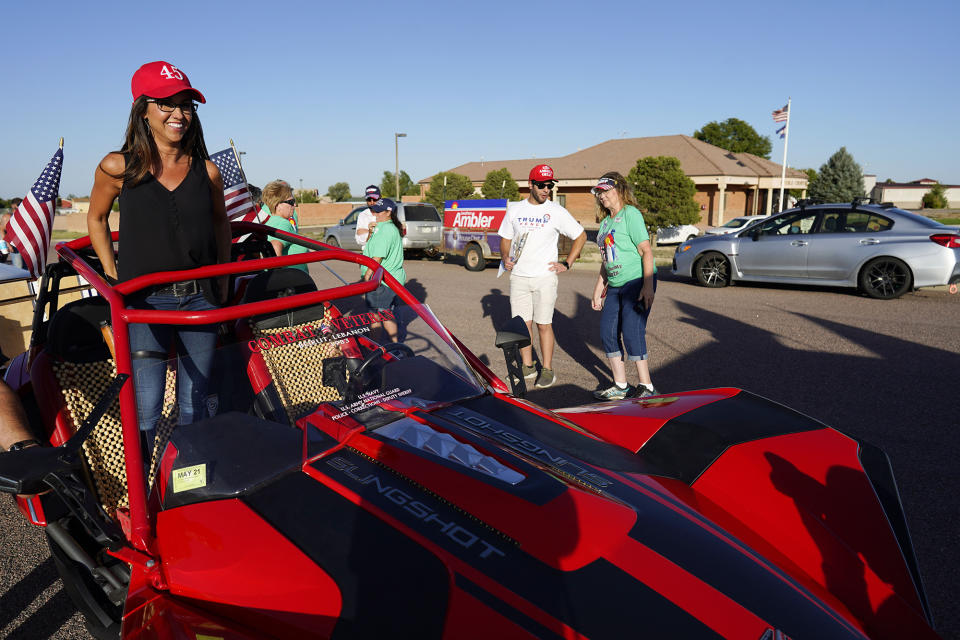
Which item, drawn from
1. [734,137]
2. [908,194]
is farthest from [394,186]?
[908,194]

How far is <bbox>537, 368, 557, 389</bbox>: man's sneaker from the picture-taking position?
19.6 ft

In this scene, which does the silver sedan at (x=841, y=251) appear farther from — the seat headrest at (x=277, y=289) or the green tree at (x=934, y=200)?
the green tree at (x=934, y=200)

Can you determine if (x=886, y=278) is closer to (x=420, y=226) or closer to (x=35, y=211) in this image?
(x=35, y=211)

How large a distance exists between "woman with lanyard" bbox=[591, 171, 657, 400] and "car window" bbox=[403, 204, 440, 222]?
46.8ft

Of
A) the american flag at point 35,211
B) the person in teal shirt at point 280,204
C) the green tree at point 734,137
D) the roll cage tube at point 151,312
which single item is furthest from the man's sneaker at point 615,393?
the green tree at point 734,137

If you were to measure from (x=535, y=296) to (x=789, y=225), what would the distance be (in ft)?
25.4

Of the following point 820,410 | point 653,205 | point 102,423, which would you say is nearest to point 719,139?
point 653,205

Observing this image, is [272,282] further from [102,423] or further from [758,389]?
[758,389]

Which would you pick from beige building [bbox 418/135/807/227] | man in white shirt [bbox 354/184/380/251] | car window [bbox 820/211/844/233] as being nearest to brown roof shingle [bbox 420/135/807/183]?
beige building [bbox 418/135/807/227]

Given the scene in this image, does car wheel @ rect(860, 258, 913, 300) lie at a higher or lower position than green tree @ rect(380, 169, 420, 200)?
lower

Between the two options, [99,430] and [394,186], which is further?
[394,186]

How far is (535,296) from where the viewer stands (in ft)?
19.7

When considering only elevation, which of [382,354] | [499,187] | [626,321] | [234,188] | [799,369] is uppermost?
[499,187]

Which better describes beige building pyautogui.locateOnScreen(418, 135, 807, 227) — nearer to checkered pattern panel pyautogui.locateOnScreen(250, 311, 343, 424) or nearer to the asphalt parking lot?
the asphalt parking lot
